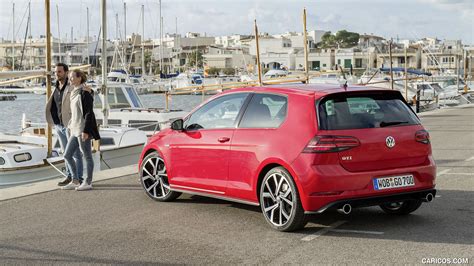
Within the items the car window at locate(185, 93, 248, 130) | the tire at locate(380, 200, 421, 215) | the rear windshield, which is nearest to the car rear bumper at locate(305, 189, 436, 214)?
Result: the tire at locate(380, 200, 421, 215)

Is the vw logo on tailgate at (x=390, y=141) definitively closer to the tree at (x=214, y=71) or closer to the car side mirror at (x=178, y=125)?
the car side mirror at (x=178, y=125)

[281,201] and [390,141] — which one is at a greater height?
[390,141]

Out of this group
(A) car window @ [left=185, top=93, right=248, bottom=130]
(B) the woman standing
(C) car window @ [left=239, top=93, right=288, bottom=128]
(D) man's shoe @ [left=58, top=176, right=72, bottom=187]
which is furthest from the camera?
(D) man's shoe @ [left=58, top=176, right=72, bottom=187]

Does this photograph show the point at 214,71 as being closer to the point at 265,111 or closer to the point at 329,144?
the point at 265,111

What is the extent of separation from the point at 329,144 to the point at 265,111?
112cm

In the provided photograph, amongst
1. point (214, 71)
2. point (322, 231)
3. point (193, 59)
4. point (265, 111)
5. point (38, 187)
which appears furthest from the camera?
point (193, 59)

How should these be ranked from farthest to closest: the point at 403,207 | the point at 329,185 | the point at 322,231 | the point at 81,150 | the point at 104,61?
1. the point at 104,61
2. the point at 81,150
3. the point at 403,207
4. the point at 322,231
5. the point at 329,185

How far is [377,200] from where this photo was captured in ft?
24.6

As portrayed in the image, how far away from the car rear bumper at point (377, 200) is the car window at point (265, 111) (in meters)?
1.13

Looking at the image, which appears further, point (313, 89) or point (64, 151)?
point (64, 151)

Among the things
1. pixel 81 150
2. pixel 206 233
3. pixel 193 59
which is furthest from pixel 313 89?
pixel 193 59

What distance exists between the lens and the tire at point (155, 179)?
31.6 ft

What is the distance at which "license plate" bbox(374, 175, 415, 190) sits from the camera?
752 cm

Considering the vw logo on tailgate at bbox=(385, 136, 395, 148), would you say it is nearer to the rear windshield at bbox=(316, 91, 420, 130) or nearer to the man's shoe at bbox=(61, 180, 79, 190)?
the rear windshield at bbox=(316, 91, 420, 130)
